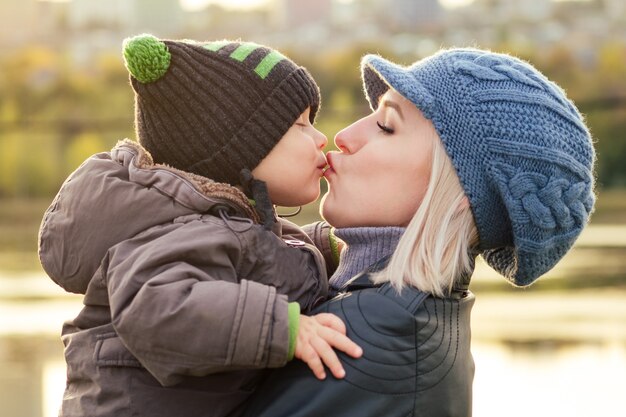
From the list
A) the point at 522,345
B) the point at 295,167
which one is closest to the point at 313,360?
the point at 295,167

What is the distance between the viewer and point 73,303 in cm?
1180

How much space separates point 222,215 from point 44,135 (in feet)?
96.6

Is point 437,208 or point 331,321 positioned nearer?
point 331,321

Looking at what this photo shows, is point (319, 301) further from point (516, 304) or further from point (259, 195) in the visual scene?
point (516, 304)

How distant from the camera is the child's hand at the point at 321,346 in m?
1.96

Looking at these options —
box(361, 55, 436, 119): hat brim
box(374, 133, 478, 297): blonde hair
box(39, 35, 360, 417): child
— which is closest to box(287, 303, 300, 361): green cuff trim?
box(39, 35, 360, 417): child

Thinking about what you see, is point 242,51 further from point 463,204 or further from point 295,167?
point 463,204

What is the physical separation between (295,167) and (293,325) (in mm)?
500

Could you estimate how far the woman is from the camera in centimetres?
200

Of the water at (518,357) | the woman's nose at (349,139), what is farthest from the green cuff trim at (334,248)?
the water at (518,357)

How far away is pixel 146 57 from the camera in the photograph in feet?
7.27

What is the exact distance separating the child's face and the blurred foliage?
74.8 ft

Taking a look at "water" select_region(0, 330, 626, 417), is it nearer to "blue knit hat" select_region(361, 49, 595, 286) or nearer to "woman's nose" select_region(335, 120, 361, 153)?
"woman's nose" select_region(335, 120, 361, 153)

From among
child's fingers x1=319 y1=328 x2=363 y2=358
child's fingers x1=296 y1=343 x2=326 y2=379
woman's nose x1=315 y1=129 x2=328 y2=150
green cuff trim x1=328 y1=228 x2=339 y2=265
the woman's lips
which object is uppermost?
woman's nose x1=315 y1=129 x2=328 y2=150
